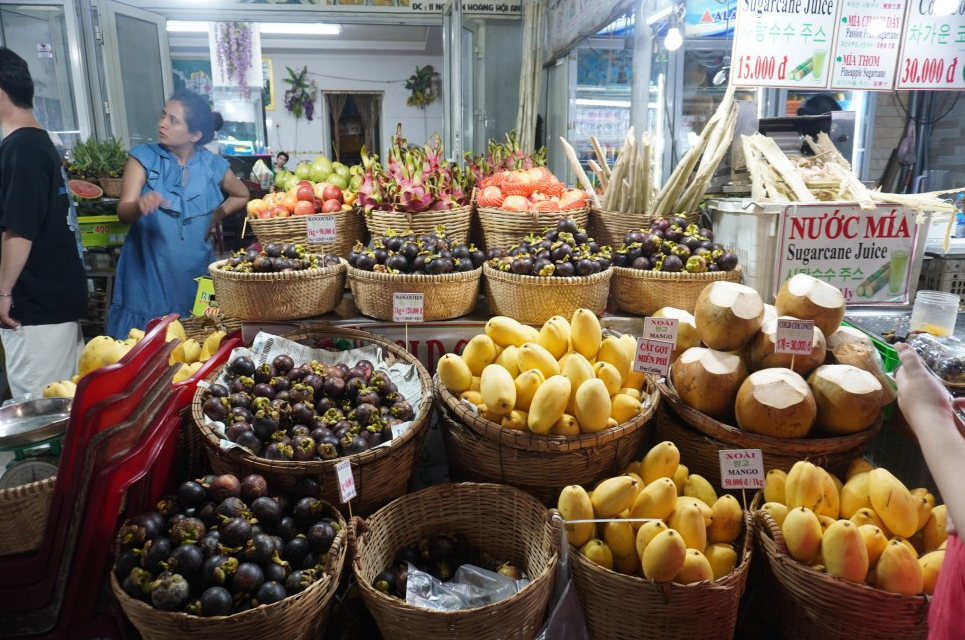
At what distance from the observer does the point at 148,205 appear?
3.32 m

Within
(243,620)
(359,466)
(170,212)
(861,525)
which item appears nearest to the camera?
(243,620)

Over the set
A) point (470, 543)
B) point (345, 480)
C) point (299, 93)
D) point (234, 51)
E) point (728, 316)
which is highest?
point (299, 93)

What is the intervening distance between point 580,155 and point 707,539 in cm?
684

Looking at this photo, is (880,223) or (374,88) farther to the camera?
(374,88)

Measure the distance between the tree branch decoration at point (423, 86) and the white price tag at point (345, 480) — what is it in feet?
40.6

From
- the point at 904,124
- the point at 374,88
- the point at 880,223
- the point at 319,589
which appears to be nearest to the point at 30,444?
the point at 319,589

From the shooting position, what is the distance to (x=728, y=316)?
1.97 m

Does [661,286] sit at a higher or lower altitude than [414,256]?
lower

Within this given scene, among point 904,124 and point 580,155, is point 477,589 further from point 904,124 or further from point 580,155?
point 904,124

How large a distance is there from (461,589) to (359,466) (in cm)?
43

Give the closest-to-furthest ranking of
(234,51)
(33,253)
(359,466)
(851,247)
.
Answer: (359,466)
(851,247)
(33,253)
(234,51)

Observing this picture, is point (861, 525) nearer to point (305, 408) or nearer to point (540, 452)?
point (540, 452)

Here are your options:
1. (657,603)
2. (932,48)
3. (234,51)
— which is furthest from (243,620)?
(234,51)

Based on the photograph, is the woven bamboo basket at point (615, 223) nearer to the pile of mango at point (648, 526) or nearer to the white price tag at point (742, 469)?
the white price tag at point (742, 469)
